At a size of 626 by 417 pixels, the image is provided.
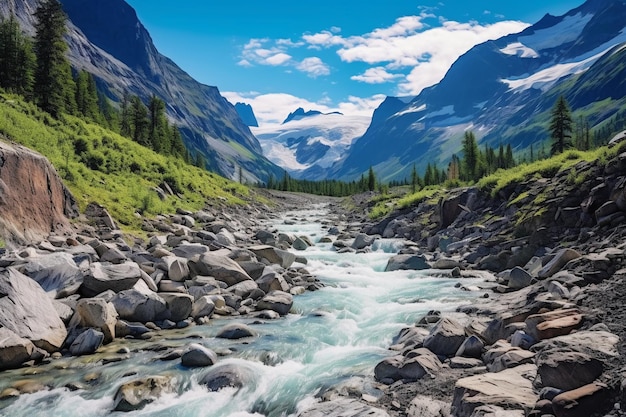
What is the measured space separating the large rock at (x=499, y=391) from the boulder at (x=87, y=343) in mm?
10857

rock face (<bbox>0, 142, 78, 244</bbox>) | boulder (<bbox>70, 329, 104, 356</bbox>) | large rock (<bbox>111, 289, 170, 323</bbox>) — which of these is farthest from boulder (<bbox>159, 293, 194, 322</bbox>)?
rock face (<bbox>0, 142, 78, 244</bbox>)

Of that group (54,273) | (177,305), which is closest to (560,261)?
(177,305)

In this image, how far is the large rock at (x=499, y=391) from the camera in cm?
761

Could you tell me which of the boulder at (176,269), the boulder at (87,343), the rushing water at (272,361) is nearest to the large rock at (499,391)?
the rushing water at (272,361)

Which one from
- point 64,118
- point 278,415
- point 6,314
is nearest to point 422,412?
point 278,415

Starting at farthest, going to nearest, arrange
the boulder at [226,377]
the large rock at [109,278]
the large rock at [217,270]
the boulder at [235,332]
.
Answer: the large rock at [217,270]
the large rock at [109,278]
the boulder at [235,332]
the boulder at [226,377]

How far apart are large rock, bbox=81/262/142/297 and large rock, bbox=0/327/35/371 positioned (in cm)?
394

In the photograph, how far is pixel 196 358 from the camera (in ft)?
41.5

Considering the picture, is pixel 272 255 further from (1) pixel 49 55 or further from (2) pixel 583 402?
(1) pixel 49 55

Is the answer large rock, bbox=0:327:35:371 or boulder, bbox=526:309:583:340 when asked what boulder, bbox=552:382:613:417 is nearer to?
boulder, bbox=526:309:583:340

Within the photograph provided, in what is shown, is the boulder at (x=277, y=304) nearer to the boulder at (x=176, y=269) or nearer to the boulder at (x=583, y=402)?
the boulder at (x=176, y=269)

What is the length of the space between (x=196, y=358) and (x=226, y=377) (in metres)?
1.38

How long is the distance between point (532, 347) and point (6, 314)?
14.1 metres

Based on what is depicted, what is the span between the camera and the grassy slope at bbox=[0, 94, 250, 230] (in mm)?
28672
